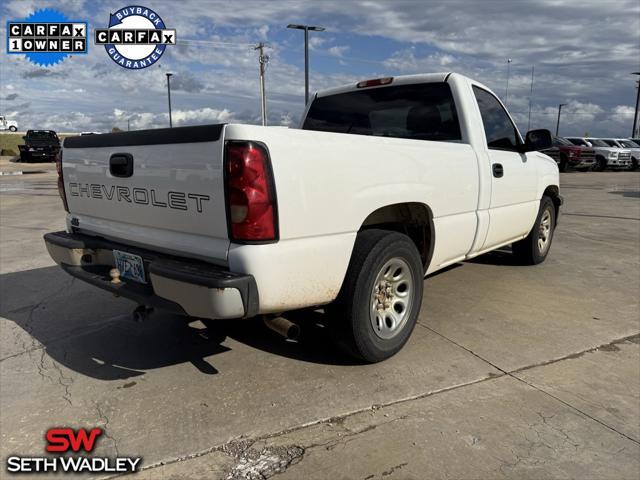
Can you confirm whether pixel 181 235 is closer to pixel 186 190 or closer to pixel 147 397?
pixel 186 190

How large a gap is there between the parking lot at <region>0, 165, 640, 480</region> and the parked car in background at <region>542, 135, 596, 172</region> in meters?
22.8

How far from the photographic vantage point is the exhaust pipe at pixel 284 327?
2.86 meters

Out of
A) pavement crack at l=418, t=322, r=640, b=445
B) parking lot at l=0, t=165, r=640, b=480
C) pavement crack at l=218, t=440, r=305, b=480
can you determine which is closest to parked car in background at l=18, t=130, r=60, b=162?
parking lot at l=0, t=165, r=640, b=480

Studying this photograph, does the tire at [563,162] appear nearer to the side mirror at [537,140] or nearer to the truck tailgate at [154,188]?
the side mirror at [537,140]

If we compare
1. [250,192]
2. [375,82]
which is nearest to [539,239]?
[375,82]

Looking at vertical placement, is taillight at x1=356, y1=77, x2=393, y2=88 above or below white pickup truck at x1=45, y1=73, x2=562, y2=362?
above

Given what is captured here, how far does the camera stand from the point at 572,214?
10547mm

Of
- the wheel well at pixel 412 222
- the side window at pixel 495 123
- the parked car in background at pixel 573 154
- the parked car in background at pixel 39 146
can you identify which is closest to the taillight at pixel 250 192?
the wheel well at pixel 412 222

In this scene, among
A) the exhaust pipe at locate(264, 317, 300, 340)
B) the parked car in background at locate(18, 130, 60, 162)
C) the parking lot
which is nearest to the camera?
the parking lot

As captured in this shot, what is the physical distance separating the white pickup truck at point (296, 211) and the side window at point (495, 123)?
43mm

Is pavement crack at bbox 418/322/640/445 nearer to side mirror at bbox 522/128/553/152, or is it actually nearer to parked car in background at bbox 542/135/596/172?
side mirror at bbox 522/128/553/152

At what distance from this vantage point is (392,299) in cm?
342

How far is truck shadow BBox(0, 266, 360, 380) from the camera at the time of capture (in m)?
3.46

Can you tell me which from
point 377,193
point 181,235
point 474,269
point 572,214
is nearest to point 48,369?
point 181,235
